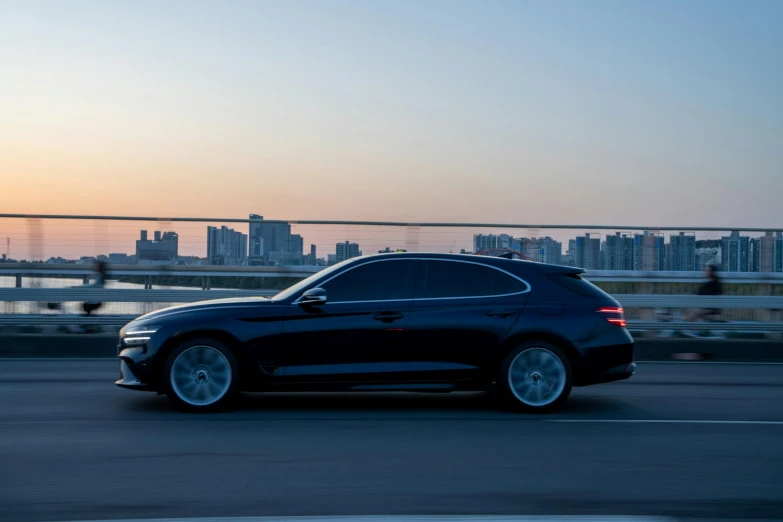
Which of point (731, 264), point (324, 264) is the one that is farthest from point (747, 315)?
point (324, 264)

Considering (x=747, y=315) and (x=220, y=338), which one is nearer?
(x=220, y=338)

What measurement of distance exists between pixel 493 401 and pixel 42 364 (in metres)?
6.64

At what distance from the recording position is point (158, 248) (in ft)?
49.6

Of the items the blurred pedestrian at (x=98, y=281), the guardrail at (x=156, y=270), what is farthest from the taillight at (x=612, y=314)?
the blurred pedestrian at (x=98, y=281)

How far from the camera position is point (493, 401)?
906cm

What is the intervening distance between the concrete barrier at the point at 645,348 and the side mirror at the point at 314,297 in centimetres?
631

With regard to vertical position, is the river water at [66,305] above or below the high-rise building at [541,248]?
below

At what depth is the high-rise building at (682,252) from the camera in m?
15.4

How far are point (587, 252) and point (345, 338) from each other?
8.39 metres

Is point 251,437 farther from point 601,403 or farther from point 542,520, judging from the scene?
point 601,403

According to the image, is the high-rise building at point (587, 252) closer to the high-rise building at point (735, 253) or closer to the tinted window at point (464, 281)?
the high-rise building at point (735, 253)

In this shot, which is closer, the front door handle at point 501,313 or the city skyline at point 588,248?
the front door handle at point 501,313

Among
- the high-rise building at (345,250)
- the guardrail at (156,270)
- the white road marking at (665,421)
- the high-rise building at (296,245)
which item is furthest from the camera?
the high-rise building at (296,245)

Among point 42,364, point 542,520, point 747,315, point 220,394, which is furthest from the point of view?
point 747,315
